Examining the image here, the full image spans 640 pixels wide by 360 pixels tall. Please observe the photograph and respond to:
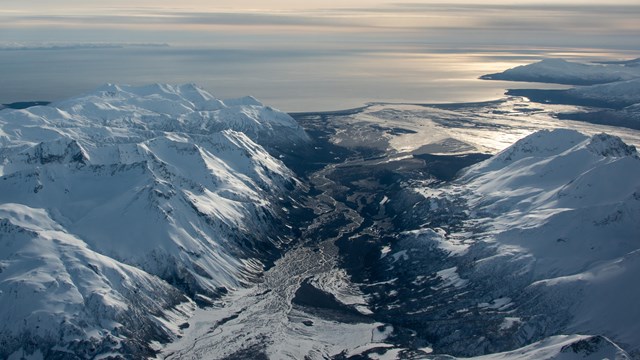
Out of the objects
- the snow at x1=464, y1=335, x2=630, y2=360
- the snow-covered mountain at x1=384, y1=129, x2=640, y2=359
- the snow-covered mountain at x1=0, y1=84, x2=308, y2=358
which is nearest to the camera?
the snow at x1=464, y1=335, x2=630, y2=360

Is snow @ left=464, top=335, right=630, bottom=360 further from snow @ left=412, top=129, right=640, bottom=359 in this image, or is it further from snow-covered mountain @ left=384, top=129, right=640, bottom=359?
snow-covered mountain @ left=384, top=129, right=640, bottom=359

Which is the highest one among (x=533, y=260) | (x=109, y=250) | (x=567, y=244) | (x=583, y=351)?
(x=583, y=351)

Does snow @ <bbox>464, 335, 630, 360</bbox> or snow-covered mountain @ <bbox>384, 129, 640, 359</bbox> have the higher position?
snow @ <bbox>464, 335, 630, 360</bbox>

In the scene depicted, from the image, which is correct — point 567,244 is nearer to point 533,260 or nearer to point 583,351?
point 533,260

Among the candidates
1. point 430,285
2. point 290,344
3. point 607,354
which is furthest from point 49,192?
point 607,354

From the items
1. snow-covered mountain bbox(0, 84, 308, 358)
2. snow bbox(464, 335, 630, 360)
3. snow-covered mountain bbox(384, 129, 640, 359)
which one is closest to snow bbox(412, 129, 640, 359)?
snow-covered mountain bbox(384, 129, 640, 359)

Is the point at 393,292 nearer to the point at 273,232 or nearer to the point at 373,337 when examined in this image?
the point at 373,337

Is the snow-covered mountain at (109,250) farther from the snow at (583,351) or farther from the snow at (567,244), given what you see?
the snow at (583,351)

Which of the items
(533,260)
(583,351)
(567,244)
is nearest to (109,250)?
(533,260)

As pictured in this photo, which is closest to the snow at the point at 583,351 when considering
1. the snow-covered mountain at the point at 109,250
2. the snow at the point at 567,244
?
the snow at the point at 567,244
